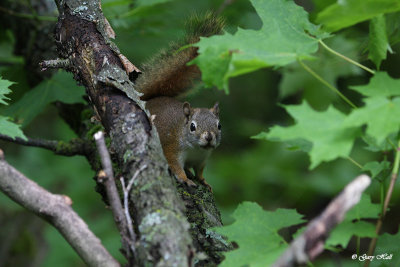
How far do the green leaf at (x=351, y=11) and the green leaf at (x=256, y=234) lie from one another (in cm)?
65

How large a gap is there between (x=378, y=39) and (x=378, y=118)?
19.2 inches

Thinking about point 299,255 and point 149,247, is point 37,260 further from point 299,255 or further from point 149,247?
point 299,255

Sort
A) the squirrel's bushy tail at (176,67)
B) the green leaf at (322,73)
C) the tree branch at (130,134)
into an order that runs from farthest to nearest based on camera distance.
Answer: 1. the green leaf at (322,73)
2. the squirrel's bushy tail at (176,67)
3. the tree branch at (130,134)

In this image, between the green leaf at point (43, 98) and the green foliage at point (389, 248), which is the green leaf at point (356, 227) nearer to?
the green foliage at point (389, 248)

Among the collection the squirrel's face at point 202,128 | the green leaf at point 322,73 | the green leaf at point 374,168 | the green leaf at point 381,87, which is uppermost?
the green leaf at point 322,73

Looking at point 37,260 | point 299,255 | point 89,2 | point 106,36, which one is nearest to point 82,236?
point 299,255

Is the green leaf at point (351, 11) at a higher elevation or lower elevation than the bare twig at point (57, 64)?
lower

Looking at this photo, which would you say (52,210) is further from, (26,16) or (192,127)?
(26,16)

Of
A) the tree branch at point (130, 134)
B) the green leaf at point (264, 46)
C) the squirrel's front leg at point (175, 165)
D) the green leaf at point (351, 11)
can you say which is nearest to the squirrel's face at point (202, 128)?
the squirrel's front leg at point (175, 165)

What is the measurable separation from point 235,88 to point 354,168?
77.6 inches

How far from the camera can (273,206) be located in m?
4.55

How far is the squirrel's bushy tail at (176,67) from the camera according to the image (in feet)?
8.96

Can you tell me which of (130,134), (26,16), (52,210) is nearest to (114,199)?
(52,210)

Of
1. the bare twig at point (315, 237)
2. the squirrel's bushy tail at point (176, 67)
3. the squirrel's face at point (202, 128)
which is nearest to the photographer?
the bare twig at point (315, 237)
